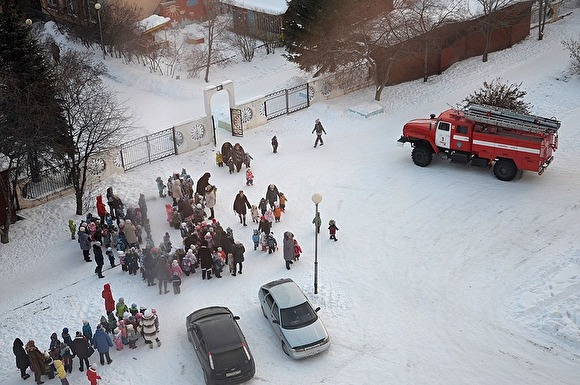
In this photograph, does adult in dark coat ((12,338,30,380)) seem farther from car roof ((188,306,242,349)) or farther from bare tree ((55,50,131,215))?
bare tree ((55,50,131,215))

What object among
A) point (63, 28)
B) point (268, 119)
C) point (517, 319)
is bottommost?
point (517, 319)

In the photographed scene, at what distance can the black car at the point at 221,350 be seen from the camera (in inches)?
701

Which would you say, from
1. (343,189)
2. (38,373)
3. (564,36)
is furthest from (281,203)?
(564,36)

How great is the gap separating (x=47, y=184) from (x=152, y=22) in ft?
64.7

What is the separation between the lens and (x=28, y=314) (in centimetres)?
2188

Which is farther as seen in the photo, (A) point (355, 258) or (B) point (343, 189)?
(B) point (343, 189)

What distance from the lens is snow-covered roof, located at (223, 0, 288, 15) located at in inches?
1804

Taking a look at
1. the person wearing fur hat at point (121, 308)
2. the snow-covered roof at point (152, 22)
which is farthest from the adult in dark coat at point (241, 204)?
the snow-covered roof at point (152, 22)

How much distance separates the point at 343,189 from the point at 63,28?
2899 centimetres

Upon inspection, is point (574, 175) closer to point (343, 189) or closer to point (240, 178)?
point (343, 189)

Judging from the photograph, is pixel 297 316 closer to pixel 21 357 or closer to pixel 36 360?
pixel 36 360

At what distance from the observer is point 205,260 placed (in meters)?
22.3

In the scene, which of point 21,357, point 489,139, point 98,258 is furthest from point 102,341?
point 489,139

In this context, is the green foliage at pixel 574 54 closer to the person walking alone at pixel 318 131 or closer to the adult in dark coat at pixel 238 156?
the person walking alone at pixel 318 131
